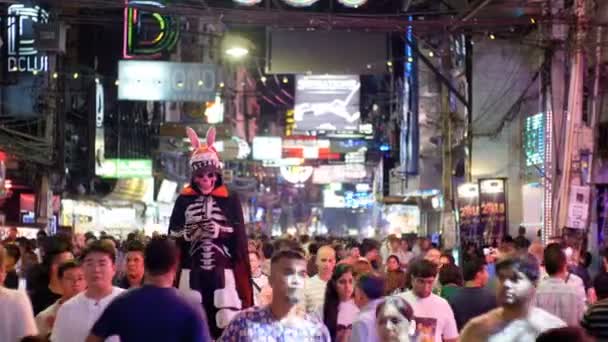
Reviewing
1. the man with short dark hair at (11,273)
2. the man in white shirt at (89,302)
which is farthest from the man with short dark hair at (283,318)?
the man with short dark hair at (11,273)

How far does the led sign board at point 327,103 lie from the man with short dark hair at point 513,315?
2287 cm

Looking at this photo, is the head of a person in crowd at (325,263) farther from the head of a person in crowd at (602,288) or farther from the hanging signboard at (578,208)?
the hanging signboard at (578,208)

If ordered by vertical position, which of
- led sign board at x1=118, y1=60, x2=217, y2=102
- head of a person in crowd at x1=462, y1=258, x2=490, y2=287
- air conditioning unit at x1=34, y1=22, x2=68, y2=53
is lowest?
head of a person in crowd at x1=462, y1=258, x2=490, y2=287

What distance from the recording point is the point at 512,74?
88.0 feet

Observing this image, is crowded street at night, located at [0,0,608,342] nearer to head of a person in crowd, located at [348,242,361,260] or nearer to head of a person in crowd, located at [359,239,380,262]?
head of a person in crowd, located at [359,239,380,262]

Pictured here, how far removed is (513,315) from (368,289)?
2.23 metres

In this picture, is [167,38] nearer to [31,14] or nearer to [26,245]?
[31,14]

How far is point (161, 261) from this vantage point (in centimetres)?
650

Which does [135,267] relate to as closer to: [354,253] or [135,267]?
[135,267]

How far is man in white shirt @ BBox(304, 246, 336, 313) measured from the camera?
35.2 ft

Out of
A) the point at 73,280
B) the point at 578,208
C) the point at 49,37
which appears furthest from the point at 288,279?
the point at 49,37

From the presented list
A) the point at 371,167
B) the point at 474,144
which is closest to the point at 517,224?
the point at 474,144

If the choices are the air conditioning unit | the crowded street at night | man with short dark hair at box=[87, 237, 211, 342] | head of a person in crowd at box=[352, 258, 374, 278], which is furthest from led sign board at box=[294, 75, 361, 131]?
man with short dark hair at box=[87, 237, 211, 342]

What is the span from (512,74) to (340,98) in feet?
16.1
